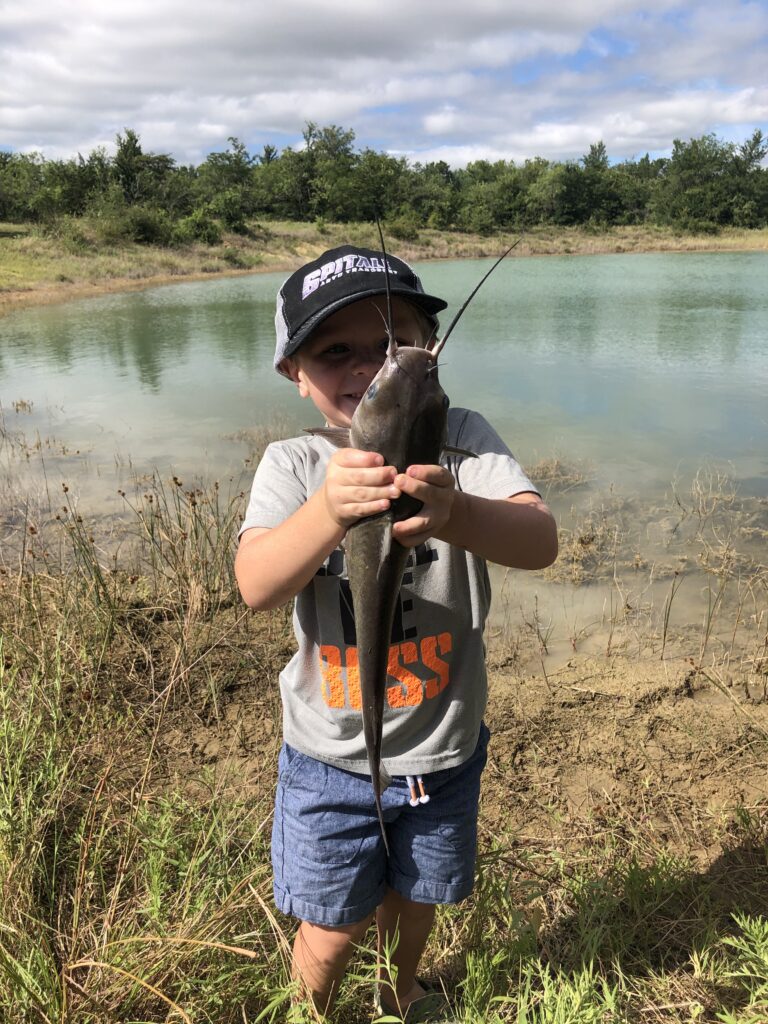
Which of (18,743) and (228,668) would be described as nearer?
(18,743)

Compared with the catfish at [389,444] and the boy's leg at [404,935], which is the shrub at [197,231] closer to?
the boy's leg at [404,935]

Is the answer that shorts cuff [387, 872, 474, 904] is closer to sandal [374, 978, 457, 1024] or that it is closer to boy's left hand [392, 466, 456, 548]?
sandal [374, 978, 457, 1024]

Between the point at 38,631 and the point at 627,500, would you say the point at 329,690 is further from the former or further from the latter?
the point at 627,500

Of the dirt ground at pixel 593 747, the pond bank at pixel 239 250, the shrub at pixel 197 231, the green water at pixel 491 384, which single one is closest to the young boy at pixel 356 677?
the dirt ground at pixel 593 747

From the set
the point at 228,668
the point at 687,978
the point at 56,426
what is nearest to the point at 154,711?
the point at 228,668

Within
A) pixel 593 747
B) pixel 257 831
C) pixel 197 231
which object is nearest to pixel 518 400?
pixel 593 747

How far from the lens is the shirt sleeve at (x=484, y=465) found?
1644mm

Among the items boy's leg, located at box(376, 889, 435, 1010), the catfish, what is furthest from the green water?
the catfish

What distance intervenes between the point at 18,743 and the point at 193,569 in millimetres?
1885

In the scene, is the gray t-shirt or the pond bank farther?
the pond bank

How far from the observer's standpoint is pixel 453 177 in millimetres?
90750

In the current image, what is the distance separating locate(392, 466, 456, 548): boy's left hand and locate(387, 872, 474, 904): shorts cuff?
3.29 feet

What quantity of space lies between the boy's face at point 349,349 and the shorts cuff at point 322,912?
3.82 feet

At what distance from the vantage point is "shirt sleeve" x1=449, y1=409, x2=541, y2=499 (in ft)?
5.39
